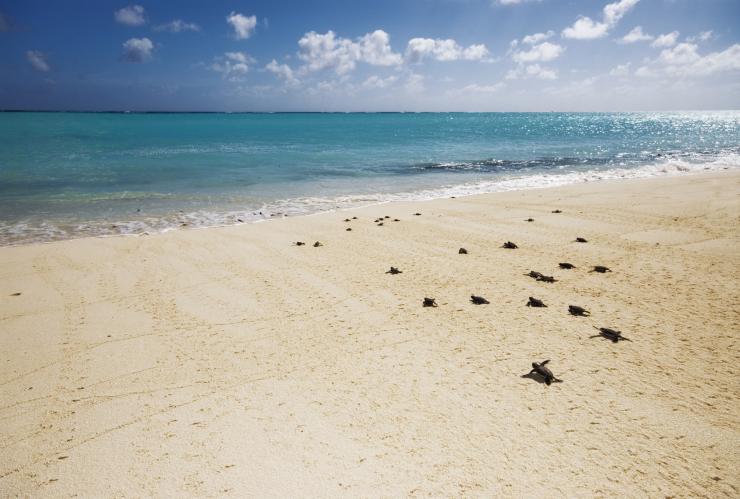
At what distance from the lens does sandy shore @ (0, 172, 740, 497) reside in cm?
359

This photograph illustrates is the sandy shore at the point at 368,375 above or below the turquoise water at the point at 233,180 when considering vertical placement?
below

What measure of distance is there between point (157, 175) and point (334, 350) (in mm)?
23554

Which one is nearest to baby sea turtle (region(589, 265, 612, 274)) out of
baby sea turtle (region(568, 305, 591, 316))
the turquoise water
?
baby sea turtle (region(568, 305, 591, 316))

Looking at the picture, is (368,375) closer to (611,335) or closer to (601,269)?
(611,335)

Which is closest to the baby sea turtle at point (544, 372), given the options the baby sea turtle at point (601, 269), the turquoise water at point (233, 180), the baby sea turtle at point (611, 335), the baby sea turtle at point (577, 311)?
the baby sea turtle at point (611, 335)

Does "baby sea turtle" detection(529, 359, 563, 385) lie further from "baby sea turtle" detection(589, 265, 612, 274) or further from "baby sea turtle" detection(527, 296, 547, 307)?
"baby sea turtle" detection(589, 265, 612, 274)

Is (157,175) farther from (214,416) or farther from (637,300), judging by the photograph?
(637,300)

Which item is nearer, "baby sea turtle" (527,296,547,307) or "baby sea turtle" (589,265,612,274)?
"baby sea turtle" (527,296,547,307)

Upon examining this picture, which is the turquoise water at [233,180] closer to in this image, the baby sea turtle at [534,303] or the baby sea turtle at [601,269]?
the baby sea turtle at [601,269]

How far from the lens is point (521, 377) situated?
15.9 ft

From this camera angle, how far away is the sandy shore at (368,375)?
11.8 feet

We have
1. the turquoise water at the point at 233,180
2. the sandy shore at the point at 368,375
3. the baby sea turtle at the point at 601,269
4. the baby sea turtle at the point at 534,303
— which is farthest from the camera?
the turquoise water at the point at 233,180

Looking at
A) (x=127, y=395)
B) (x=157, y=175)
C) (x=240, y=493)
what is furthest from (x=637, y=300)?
Answer: (x=157, y=175)

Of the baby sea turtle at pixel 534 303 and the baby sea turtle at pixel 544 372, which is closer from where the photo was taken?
the baby sea turtle at pixel 544 372
